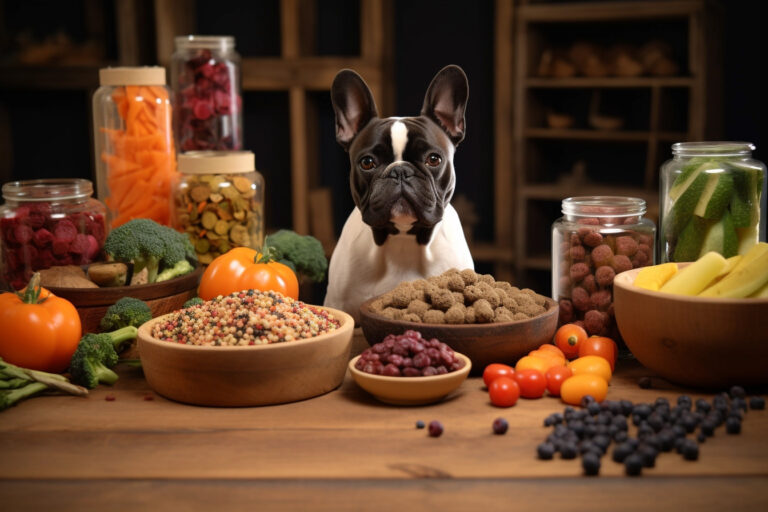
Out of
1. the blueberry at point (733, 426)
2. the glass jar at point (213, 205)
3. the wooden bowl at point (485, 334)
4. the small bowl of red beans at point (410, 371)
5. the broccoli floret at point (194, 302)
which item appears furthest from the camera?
the glass jar at point (213, 205)

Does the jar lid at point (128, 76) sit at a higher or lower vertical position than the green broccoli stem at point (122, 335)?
higher

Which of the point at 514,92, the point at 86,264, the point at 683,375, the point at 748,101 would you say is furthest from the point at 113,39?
the point at 683,375

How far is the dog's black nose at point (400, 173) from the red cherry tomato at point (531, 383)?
0.52 metres

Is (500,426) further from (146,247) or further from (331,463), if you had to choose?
(146,247)

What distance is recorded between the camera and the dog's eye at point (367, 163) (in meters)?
1.87

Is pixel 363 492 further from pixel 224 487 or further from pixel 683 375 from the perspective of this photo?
pixel 683 375

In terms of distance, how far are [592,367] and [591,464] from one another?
1.22ft

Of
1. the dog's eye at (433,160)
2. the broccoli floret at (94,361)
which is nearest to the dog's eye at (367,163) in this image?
the dog's eye at (433,160)

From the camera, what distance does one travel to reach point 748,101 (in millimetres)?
3838

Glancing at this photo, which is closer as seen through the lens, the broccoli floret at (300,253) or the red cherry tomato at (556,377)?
the red cherry tomato at (556,377)

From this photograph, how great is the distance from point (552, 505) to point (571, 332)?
622 millimetres

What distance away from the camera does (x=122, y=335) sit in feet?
5.60

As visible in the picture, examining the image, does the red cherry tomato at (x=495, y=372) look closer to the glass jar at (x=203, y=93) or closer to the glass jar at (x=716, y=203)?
the glass jar at (x=716, y=203)

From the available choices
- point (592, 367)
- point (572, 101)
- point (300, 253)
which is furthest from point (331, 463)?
point (572, 101)
